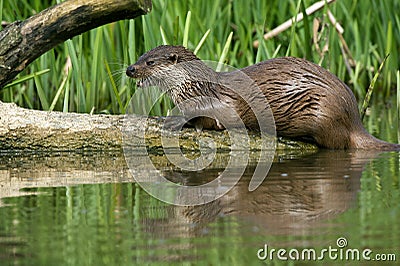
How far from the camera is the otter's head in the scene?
5.64 metres

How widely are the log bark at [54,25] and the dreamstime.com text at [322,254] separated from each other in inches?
87.5

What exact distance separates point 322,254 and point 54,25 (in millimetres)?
2573

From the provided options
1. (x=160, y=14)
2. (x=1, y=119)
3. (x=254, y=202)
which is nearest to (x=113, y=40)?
(x=160, y=14)

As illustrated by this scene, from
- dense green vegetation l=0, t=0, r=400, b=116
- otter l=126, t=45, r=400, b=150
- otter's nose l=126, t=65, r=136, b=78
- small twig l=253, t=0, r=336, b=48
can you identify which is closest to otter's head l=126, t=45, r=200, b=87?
otter's nose l=126, t=65, r=136, b=78

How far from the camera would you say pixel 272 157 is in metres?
5.07

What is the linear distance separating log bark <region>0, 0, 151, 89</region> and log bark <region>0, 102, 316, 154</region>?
45cm

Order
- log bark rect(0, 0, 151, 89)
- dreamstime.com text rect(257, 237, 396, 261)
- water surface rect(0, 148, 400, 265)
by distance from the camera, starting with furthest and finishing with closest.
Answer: log bark rect(0, 0, 151, 89), water surface rect(0, 148, 400, 265), dreamstime.com text rect(257, 237, 396, 261)

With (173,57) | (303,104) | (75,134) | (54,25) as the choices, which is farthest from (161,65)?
(54,25)

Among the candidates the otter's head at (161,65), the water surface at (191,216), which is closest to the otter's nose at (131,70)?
the otter's head at (161,65)

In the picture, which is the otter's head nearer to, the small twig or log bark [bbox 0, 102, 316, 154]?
log bark [bbox 0, 102, 316, 154]

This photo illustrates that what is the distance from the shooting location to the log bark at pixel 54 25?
4.55 metres

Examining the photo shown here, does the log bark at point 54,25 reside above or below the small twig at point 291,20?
below

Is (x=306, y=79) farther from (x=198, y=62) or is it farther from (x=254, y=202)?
(x=254, y=202)

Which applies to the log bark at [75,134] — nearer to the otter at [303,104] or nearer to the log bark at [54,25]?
the otter at [303,104]
